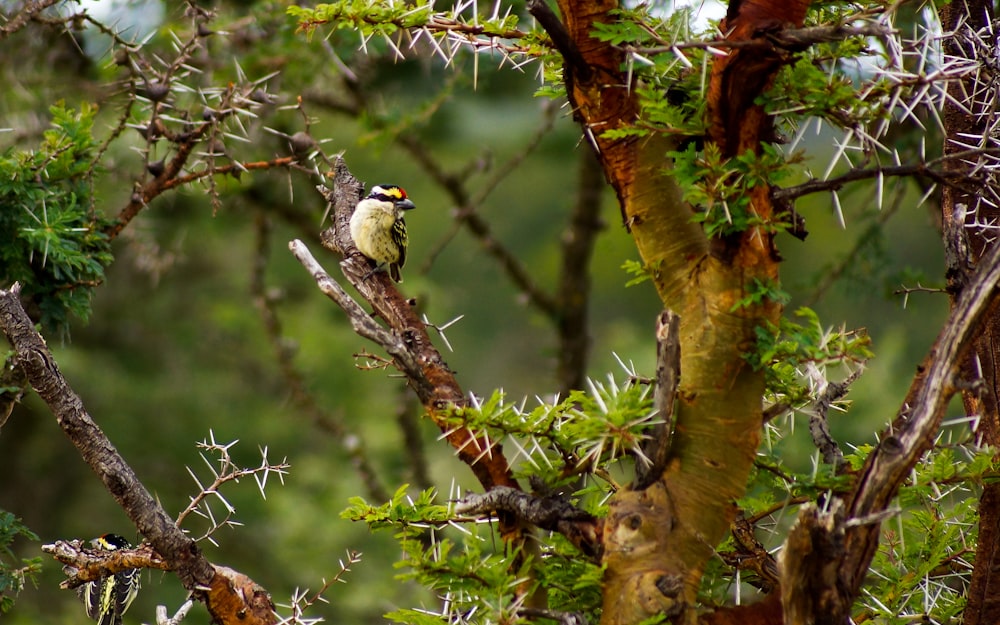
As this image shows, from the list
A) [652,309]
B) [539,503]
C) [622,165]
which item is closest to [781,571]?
[539,503]

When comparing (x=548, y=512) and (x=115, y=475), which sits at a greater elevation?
(x=115, y=475)

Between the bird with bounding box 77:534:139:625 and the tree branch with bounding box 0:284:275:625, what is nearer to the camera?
the tree branch with bounding box 0:284:275:625

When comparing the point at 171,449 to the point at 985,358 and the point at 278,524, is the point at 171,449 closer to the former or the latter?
the point at 278,524

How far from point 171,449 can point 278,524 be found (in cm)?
141

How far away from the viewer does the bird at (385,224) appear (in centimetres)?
506

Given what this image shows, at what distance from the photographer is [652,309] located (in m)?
15.2

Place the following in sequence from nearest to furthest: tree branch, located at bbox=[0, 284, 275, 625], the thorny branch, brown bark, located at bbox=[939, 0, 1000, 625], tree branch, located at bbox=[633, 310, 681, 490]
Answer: tree branch, located at bbox=[633, 310, 681, 490], tree branch, located at bbox=[0, 284, 275, 625], brown bark, located at bbox=[939, 0, 1000, 625], the thorny branch

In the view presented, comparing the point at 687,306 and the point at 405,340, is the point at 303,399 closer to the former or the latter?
the point at 405,340

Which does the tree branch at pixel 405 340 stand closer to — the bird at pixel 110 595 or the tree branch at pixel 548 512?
the tree branch at pixel 548 512

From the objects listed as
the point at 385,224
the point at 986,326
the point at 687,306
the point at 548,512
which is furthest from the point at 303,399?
the point at 986,326

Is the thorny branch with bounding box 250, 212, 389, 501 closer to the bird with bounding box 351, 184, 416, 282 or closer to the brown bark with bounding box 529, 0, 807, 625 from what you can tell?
the bird with bounding box 351, 184, 416, 282

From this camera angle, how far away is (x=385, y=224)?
5.27 m

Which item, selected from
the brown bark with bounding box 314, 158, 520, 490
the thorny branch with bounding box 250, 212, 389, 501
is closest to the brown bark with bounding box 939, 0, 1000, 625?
the brown bark with bounding box 314, 158, 520, 490

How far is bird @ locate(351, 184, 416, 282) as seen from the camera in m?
5.06
